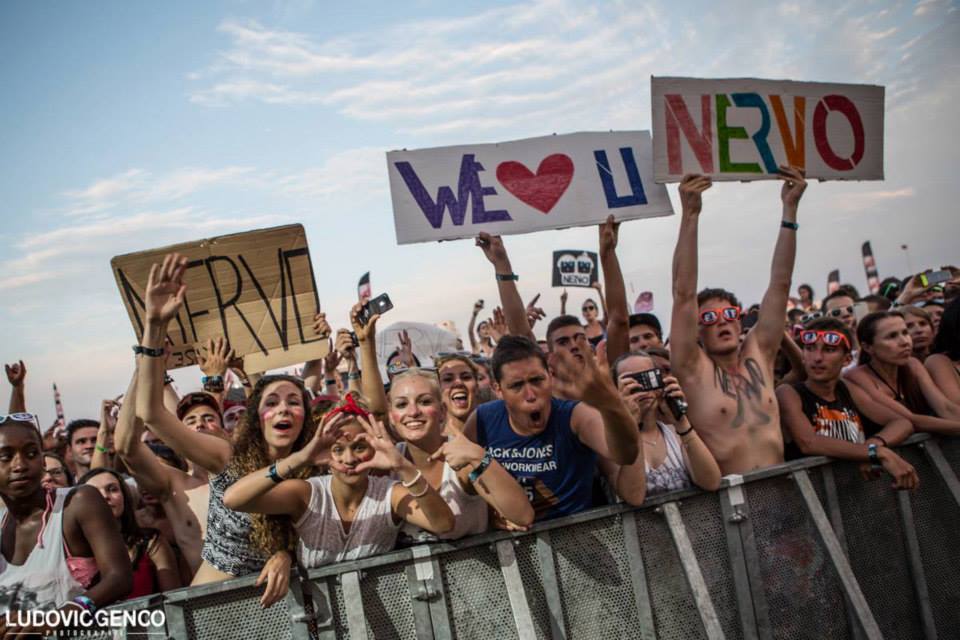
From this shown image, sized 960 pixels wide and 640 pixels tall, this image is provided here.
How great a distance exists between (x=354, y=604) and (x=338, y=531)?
0.34 m

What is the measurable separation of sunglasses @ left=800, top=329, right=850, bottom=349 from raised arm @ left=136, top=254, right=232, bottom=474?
11.7ft

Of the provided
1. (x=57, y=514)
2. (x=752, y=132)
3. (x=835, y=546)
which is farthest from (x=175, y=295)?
(x=752, y=132)

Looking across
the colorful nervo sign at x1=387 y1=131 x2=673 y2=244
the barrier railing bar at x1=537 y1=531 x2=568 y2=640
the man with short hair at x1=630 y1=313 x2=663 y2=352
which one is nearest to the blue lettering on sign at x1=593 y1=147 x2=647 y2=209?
the colorful nervo sign at x1=387 y1=131 x2=673 y2=244

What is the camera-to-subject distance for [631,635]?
334 centimetres

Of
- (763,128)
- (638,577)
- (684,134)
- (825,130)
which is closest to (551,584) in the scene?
(638,577)

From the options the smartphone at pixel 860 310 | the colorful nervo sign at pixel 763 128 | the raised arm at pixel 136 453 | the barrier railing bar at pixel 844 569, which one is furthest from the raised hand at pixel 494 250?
the smartphone at pixel 860 310

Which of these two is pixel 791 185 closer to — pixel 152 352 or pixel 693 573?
pixel 693 573

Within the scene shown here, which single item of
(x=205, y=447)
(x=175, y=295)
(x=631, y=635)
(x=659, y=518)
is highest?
(x=175, y=295)

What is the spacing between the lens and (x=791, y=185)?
4973 mm

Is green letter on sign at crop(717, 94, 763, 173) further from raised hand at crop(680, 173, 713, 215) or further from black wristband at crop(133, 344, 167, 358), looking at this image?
black wristband at crop(133, 344, 167, 358)

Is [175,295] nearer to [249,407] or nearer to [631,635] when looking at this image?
[249,407]

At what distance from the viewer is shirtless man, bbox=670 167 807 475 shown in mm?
4051

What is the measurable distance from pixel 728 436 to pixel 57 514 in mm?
3610

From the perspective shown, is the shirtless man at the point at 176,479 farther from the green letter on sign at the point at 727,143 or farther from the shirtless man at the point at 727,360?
the green letter on sign at the point at 727,143
